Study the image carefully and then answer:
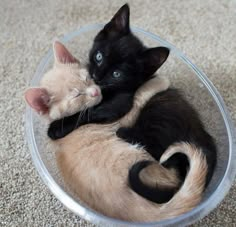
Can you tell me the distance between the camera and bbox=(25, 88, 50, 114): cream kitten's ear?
92cm

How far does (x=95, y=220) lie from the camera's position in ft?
2.97

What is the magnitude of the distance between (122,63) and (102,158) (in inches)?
9.5

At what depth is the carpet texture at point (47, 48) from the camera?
41.9 inches

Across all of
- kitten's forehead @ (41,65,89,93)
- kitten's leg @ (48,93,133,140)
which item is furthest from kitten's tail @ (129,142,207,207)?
kitten's forehead @ (41,65,89,93)

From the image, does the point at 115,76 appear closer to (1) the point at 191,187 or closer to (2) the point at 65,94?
(2) the point at 65,94

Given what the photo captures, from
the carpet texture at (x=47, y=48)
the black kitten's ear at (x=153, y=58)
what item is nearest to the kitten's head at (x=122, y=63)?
the black kitten's ear at (x=153, y=58)

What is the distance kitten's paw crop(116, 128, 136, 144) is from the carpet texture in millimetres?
245

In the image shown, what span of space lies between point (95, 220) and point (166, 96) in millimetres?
375

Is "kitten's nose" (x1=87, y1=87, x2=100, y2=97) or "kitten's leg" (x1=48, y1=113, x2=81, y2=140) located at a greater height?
"kitten's nose" (x1=87, y1=87, x2=100, y2=97)

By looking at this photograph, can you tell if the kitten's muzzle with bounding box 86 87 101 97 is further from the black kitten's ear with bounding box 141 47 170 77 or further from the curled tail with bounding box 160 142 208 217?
the curled tail with bounding box 160 142 208 217

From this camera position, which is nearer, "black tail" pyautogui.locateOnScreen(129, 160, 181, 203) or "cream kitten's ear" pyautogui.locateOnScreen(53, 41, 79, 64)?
"black tail" pyautogui.locateOnScreen(129, 160, 181, 203)

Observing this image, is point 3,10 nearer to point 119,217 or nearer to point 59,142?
point 59,142

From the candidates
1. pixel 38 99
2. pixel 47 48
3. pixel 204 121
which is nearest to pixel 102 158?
pixel 38 99

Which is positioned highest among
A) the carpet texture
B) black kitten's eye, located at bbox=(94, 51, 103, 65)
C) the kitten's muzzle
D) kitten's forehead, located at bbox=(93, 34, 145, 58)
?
kitten's forehead, located at bbox=(93, 34, 145, 58)
